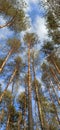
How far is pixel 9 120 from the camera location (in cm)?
2081

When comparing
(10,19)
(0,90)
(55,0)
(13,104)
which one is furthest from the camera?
(13,104)

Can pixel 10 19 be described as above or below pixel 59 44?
above

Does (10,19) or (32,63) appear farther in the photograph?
(32,63)

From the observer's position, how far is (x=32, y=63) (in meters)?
21.2

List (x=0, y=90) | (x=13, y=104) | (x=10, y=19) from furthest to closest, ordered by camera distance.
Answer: (x=13, y=104) → (x=0, y=90) → (x=10, y=19)

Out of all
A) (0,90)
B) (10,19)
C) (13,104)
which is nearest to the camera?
(10,19)

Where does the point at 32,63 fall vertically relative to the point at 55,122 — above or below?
above

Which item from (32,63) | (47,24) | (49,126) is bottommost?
(49,126)

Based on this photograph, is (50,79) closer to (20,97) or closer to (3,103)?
(20,97)

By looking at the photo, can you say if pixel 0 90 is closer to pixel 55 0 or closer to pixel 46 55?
pixel 46 55

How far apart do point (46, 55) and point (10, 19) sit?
237 inches

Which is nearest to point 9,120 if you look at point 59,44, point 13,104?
point 13,104

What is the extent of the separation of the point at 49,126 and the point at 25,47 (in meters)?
7.22

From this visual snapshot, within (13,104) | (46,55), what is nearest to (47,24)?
(46,55)
